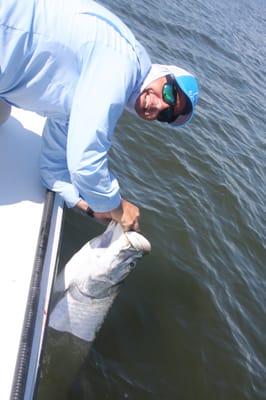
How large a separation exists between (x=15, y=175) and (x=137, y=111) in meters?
1.14

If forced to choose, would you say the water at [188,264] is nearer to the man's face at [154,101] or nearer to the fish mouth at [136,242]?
the fish mouth at [136,242]

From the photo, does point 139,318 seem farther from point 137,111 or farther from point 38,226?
point 137,111

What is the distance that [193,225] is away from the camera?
8055 mm

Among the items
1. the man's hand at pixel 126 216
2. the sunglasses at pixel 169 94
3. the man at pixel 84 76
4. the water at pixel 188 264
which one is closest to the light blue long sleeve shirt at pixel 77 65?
the man at pixel 84 76

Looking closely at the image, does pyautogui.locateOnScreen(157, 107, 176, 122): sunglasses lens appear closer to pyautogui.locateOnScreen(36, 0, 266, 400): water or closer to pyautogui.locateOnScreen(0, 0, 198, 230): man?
pyautogui.locateOnScreen(0, 0, 198, 230): man

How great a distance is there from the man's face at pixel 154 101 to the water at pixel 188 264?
2.20 m

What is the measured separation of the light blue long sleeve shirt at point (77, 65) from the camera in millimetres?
3248

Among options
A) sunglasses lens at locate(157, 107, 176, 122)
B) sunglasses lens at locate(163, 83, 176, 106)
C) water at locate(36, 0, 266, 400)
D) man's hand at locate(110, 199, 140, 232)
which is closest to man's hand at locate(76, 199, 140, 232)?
man's hand at locate(110, 199, 140, 232)

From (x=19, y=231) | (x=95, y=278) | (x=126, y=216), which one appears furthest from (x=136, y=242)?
(x=19, y=231)

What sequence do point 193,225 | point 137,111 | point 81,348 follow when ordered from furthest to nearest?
1. point 193,225
2. point 81,348
3. point 137,111

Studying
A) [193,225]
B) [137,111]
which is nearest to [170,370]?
[193,225]

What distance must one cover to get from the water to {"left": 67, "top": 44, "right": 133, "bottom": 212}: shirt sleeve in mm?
1936

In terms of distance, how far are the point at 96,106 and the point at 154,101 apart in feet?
1.78

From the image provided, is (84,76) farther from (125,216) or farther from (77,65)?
(125,216)
